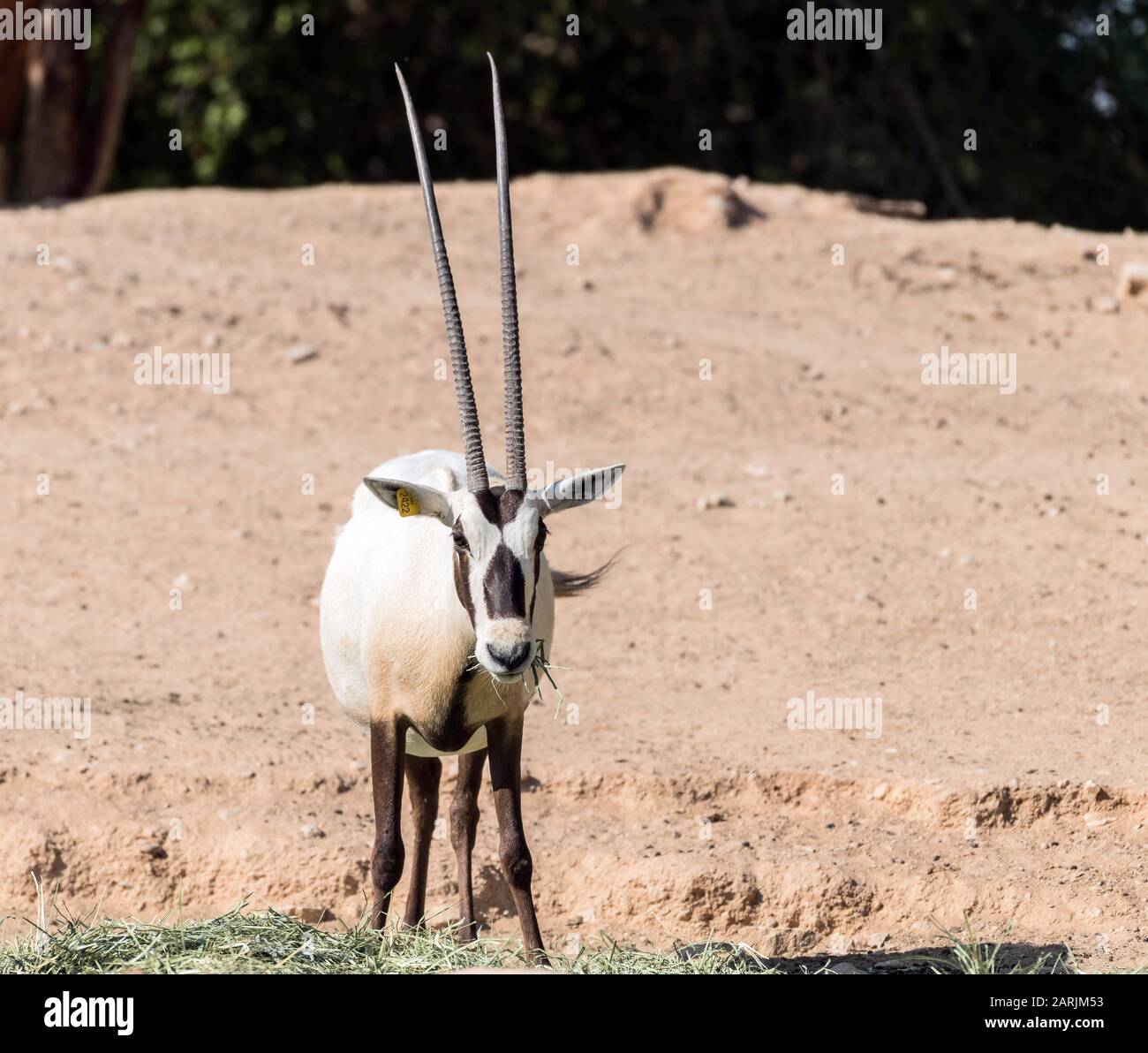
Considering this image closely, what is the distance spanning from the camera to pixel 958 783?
281 inches

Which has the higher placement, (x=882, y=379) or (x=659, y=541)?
(x=882, y=379)

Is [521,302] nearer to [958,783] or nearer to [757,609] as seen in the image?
[757,609]

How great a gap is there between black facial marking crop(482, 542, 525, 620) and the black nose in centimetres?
10

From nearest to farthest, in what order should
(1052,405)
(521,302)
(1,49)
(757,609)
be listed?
(757,609), (1052,405), (521,302), (1,49)

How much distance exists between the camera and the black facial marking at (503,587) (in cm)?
492

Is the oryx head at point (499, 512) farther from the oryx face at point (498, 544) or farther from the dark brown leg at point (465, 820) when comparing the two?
the dark brown leg at point (465, 820)

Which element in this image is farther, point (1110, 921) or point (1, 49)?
point (1, 49)

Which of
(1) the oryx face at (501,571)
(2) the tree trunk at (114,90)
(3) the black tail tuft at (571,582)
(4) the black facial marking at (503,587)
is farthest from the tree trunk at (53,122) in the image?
(4) the black facial marking at (503,587)

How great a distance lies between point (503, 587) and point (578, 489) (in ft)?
1.68

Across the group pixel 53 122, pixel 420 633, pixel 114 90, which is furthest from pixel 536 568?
pixel 114 90

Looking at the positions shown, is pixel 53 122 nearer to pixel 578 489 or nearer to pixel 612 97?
pixel 612 97

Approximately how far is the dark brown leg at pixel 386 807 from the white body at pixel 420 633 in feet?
0.23

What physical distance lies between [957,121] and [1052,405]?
7.93 meters
